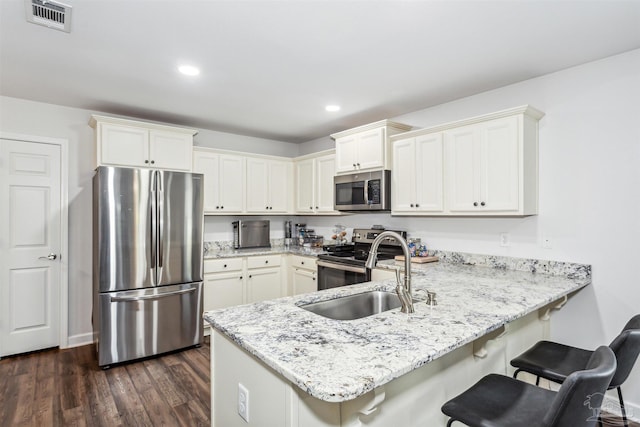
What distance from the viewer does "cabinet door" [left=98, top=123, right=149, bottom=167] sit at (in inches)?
132

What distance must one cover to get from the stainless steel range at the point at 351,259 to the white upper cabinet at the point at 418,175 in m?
0.43

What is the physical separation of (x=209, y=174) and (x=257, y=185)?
65 centimetres

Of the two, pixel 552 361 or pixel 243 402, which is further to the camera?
pixel 552 361

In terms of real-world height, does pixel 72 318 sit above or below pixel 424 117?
below

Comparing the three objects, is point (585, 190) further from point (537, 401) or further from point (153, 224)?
point (153, 224)

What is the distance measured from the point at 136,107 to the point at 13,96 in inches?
41.5

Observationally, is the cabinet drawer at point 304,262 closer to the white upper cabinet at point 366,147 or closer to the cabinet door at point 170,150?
the white upper cabinet at point 366,147

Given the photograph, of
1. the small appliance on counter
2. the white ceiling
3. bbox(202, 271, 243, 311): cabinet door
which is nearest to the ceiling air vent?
the white ceiling

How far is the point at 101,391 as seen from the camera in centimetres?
265

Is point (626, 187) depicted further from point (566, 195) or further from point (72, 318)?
point (72, 318)

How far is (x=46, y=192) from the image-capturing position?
137 inches

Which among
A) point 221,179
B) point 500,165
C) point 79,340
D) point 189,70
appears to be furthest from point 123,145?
point 500,165

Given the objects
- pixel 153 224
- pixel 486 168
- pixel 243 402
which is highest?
pixel 486 168

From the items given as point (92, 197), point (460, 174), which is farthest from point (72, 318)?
point (460, 174)
